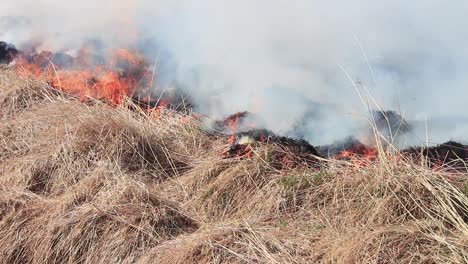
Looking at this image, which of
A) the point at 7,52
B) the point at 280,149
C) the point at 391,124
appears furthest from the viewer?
the point at 7,52

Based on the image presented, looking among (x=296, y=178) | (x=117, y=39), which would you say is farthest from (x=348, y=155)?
(x=117, y=39)

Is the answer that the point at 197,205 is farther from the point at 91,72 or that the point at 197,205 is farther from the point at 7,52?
the point at 7,52

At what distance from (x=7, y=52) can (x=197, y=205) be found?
13.9 ft

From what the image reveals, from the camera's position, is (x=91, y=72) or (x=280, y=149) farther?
(x=91, y=72)

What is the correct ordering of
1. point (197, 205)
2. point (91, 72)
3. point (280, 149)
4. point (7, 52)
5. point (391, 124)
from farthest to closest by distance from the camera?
1. point (7, 52)
2. point (91, 72)
3. point (391, 124)
4. point (280, 149)
5. point (197, 205)

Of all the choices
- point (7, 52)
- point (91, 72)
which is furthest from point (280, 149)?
point (7, 52)

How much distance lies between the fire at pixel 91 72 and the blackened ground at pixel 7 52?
0.30m

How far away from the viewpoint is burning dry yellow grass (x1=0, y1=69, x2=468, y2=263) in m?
2.93

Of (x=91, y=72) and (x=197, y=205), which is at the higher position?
(x=197, y=205)

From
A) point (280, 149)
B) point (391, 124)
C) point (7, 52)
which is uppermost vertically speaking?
point (391, 124)

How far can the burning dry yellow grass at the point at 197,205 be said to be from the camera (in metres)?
2.93

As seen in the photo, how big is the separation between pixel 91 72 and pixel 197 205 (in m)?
2.77

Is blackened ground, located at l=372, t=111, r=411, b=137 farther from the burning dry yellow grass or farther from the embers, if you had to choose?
the burning dry yellow grass

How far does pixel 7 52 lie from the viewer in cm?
694
